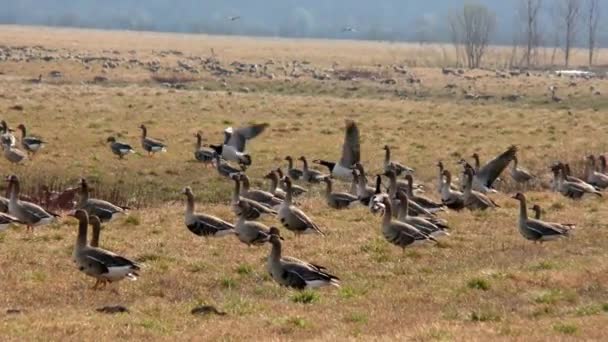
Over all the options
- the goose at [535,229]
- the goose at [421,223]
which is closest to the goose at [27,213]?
the goose at [421,223]

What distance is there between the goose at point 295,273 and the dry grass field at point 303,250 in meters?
0.24

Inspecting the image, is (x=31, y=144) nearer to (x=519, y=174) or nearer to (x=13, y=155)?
(x=13, y=155)

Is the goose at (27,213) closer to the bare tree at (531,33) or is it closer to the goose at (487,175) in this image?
the goose at (487,175)

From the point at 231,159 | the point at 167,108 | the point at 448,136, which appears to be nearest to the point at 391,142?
the point at 448,136

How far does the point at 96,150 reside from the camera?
32.5 m

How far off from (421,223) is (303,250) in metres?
2.22

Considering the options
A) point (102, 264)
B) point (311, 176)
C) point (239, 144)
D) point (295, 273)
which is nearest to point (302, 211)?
point (311, 176)

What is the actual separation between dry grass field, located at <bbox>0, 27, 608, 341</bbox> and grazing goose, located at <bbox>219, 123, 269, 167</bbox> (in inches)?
31.2

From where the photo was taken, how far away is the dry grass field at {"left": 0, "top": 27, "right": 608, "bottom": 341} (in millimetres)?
12258

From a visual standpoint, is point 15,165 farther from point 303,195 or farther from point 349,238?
point 349,238

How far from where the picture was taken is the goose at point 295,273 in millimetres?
13766

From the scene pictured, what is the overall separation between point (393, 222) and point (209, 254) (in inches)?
120

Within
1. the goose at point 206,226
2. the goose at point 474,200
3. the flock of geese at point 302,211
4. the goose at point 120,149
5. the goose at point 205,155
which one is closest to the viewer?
the flock of geese at point 302,211

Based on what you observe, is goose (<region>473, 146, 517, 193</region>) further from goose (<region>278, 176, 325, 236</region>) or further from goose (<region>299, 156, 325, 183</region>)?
goose (<region>278, 176, 325, 236</region>)
